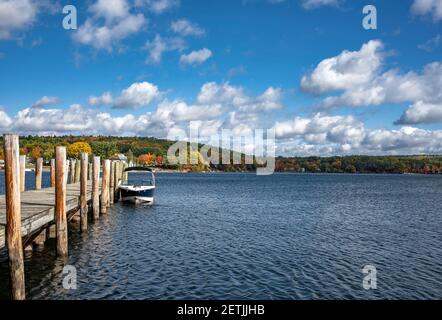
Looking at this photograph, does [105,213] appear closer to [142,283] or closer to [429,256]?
[142,283]

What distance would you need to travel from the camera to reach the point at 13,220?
452 inches

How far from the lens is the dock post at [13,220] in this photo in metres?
11.4

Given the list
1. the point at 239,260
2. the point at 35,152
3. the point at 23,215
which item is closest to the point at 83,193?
the point at 23,215

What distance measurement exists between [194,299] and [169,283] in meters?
1.91

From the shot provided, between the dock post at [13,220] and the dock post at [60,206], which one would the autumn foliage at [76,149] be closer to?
the dock post at [60,206]

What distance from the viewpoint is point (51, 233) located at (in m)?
22.3

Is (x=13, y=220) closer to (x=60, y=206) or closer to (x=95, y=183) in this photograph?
(x=60, y=206)

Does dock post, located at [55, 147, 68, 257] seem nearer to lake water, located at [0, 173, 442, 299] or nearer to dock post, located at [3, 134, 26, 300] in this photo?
lake water, located at [0, 173, 442, 299]

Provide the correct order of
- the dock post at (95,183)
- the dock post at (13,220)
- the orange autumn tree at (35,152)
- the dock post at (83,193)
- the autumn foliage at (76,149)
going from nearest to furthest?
1. the dock post at (13,220)
2. the dock post at (83,193)
3. the dock post at (95,183)
4. the orange autumn tree at (35,152)
5. the autumn foliage at (76,149)

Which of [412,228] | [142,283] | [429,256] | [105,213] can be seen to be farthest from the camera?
[105,213]

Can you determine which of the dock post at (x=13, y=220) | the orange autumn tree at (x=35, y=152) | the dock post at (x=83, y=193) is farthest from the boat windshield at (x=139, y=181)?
the orange autumn tree at (x=35, y=152)

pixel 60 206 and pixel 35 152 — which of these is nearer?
pixel 60 206

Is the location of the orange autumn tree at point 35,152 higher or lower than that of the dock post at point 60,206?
higher
